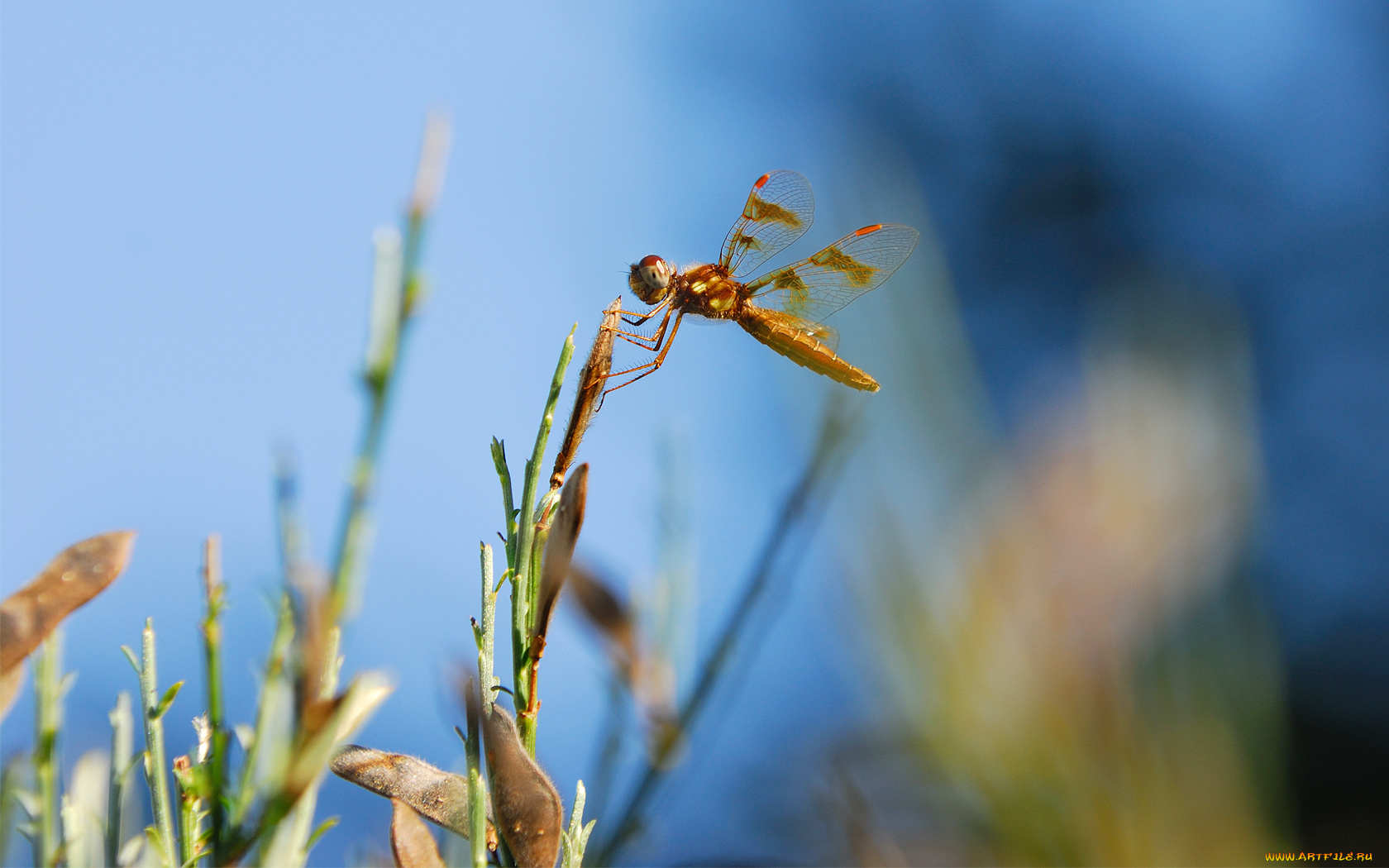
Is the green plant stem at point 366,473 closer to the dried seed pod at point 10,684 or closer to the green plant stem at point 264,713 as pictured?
the green plant stem at point 264,713

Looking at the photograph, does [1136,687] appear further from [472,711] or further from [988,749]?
[472,711]

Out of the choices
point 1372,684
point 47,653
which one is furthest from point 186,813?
point 1372,684

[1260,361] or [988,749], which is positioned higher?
[1260,361]

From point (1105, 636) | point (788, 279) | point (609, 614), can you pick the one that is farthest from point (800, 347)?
point (609, 614)

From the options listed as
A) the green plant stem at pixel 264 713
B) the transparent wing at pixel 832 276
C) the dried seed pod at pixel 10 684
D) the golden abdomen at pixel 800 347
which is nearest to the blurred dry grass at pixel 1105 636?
the golden abdomen at pixel 800 347

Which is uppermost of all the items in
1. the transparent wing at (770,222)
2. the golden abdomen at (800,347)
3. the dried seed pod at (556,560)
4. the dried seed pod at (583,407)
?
the transparent wing at (770,222)
